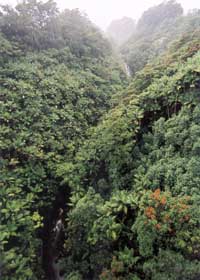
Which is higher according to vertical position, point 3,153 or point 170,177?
point 3,153

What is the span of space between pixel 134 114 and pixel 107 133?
33.1 inches

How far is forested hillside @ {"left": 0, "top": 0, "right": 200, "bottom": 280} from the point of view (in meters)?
4.20

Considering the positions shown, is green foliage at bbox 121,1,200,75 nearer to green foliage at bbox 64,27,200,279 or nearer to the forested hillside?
the forested hillside

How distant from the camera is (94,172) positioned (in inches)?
243

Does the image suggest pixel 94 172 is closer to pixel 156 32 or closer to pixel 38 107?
pixel 38 107

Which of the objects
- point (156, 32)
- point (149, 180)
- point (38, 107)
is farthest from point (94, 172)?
point (156, 32)

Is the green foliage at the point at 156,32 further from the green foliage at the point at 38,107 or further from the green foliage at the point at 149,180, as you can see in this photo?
the green foliage at the point at 149,180

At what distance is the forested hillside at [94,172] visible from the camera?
4199 mm

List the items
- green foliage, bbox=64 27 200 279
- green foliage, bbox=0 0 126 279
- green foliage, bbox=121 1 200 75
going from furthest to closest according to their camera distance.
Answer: green foliage, bbox=121 1 200 75
green foliage, bbox=0 0 126 279
green foliage, bbox=64 27 200 279

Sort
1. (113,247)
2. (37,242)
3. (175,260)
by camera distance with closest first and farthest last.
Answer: (175,260) < (113,247) < (37,242)

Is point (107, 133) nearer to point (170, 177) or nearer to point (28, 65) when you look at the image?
point (170, 177)

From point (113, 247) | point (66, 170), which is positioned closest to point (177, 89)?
point (66, 170)

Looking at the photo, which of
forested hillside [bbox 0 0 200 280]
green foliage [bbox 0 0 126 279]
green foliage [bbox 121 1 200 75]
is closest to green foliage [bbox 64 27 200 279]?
forested hillside [bbox 0 0 200 280]

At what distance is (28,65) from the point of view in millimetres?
8703
